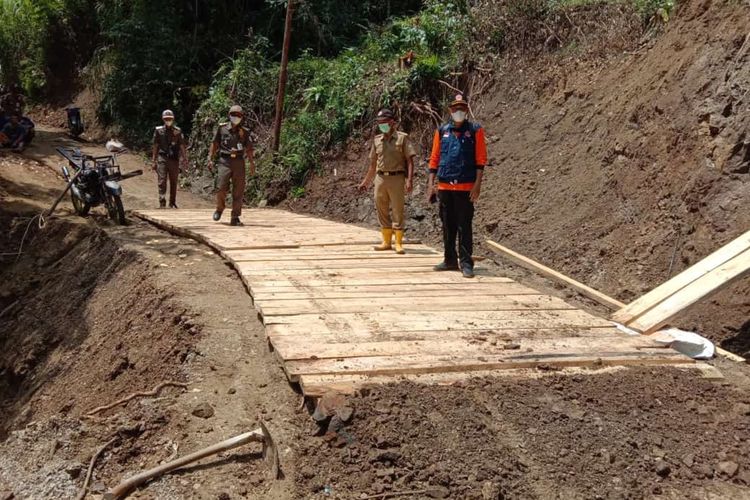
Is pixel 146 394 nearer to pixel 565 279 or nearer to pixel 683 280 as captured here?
pixel 683 280

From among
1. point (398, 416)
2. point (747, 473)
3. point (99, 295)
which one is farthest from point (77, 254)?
point (747, 473)

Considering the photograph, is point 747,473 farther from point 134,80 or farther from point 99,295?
point 134,80

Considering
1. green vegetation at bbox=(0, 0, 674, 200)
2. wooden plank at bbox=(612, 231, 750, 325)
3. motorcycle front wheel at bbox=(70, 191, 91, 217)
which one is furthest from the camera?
green vegetation at bbox=(0, 0, 674, 200)

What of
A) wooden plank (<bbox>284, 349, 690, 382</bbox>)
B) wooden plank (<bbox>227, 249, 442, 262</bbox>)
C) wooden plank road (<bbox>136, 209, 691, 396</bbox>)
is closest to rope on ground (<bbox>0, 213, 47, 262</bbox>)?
wooden plank road (<bbox>136, 209, 691, 396</bbox>)

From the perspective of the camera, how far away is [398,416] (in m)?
4.00

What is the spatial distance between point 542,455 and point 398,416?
791 mm

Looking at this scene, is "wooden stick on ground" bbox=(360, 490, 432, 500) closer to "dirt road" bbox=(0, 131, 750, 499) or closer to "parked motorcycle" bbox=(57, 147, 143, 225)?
"dirt road" bbox=(0, 131, 750, 499)

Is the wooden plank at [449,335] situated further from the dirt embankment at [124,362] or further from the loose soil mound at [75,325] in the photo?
the loose soil mound at [75,325]

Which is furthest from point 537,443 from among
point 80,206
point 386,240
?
point 80,206

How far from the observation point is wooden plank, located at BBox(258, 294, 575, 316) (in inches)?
224

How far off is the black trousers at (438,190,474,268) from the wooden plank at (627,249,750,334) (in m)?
1.95

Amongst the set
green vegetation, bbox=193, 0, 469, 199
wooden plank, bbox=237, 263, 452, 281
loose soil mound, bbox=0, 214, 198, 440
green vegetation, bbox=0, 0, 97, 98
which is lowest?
loose soil mound, bbox=0, 214, 198, 440

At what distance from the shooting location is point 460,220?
7.15 metres

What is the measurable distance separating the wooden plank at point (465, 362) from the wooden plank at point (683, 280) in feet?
2.79
